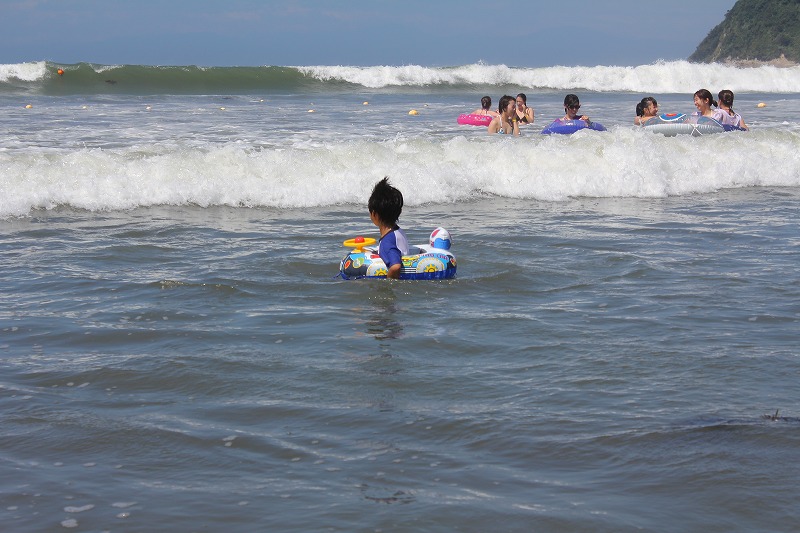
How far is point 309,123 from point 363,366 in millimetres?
16000

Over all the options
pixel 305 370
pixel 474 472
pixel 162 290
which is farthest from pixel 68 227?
pixel 474 472

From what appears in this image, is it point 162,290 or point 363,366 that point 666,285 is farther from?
point 162,290

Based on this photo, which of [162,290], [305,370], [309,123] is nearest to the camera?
[305,370]

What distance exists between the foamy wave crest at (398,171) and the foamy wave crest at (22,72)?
18648mm

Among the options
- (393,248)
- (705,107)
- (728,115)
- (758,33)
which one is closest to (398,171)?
(393,248)

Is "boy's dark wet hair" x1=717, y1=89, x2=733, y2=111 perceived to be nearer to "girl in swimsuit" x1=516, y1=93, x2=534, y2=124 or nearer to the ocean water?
the ocean water

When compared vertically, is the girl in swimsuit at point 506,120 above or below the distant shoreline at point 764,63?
below

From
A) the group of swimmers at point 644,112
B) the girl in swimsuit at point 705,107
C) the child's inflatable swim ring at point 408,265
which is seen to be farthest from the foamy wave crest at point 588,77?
the child's inflatable swim ring at point 408,265

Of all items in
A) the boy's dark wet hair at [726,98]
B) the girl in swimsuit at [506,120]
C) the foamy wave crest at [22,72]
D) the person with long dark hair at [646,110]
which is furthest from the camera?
the foamy wave crest at [22,72]

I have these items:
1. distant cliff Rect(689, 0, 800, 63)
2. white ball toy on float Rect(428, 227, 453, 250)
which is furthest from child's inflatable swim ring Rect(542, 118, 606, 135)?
distant cliff Rect(689, 0, 800, 63)

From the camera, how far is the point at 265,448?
4.54m

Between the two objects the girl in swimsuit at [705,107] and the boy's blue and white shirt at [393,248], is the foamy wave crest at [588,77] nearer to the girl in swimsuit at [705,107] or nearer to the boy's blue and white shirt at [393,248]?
the girl in swimsuit at [705,107]

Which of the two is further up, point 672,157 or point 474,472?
point 672,157

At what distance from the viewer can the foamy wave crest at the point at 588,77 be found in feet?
126
